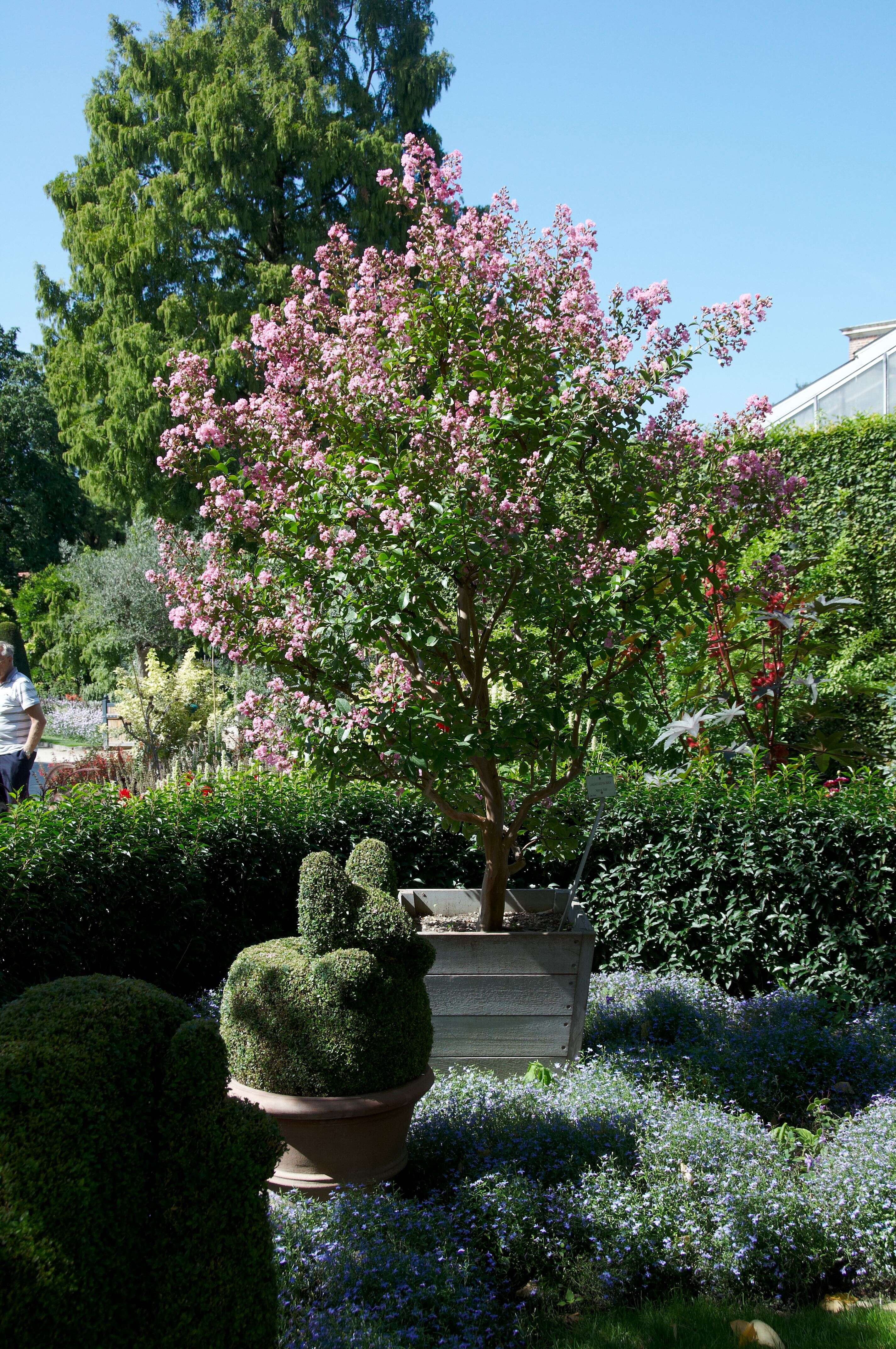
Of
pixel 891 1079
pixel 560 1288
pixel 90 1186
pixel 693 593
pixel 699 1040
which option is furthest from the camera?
pixel 699 1040

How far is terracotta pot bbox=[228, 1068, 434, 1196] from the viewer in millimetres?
2805

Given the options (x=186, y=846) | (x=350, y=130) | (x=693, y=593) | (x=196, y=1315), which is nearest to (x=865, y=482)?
(x=693, y=593)

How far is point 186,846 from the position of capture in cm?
435

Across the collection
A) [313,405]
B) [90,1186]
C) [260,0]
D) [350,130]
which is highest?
[260,0]

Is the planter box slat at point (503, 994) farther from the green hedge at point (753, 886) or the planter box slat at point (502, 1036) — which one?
the green hedge at point (753, 886)

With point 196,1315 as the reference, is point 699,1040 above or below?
below

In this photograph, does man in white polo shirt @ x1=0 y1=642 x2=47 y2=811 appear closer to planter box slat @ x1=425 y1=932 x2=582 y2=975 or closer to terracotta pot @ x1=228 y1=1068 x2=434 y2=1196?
planter box slat @ x1=425 y1=932 x2=582 y2=975

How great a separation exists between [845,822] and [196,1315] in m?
3.74

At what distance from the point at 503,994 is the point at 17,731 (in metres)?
Result: 4.01

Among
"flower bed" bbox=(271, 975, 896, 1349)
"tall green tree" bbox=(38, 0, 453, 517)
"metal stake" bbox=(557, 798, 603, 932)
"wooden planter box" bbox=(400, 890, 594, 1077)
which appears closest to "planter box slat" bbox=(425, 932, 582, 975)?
"wooden planter box" bbox=(400, 890, 594, 1077)

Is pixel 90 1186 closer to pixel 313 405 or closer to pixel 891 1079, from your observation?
pixel 313 405

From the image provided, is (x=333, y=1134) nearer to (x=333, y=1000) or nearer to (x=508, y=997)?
(x=333, y=1000)

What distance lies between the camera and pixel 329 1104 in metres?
2.80

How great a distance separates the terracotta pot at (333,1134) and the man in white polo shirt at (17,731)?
395cm
